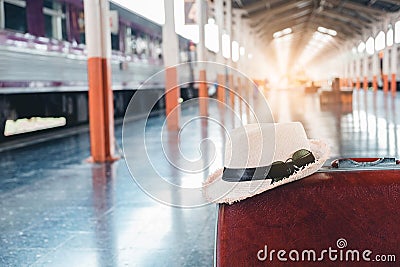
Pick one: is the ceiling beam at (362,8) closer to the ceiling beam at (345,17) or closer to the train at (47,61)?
the ceiling beam at (345,17)

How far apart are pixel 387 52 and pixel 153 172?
24775 millimetres

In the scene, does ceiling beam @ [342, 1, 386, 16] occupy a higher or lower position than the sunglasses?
higher

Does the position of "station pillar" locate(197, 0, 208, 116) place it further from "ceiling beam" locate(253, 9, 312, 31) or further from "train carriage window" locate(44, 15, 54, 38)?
"ceiling beam" locate(253, 9, 312, 31)

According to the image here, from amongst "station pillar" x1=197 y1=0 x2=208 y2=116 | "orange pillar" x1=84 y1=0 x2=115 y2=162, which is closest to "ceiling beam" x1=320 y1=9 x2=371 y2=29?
"station pillar" x1=197 y1=0 x2=208 y2=116

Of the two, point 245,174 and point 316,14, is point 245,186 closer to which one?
point 245,174

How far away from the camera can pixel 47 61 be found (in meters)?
9.25

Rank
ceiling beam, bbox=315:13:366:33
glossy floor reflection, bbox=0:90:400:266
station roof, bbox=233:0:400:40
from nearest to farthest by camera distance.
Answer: glossy floor reflection, bbox=0:90:400:266, station roof, bbox=233:0:400:40, ceiling beam, bbox=315:13:366:33

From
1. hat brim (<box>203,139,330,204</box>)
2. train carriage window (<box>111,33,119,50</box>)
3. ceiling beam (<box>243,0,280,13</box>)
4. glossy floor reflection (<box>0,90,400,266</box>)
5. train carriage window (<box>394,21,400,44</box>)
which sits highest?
ceiling beam (<box>243,0,280,13</box>)

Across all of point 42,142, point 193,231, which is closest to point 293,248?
point 193,231

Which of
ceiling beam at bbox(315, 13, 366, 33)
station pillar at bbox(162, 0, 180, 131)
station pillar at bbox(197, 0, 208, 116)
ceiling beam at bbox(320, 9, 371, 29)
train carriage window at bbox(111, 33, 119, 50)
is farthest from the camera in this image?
ceiling beam at bbox(315, 13, 366, 33)

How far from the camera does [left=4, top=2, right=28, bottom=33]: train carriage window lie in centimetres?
820

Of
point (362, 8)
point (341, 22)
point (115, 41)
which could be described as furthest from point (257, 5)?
point (341, 22)

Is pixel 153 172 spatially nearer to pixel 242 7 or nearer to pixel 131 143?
pixel 131 143

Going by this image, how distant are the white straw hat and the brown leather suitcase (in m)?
0.06
